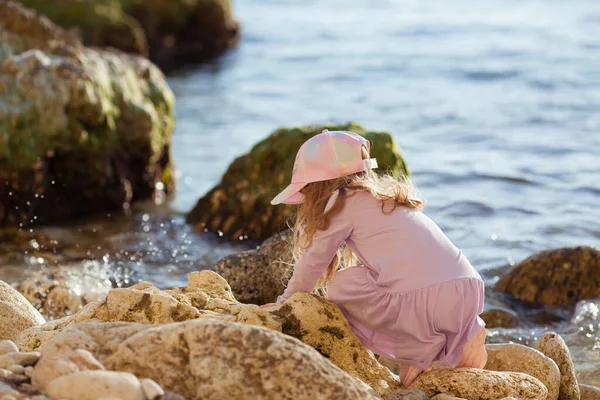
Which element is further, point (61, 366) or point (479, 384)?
point (479, 384)

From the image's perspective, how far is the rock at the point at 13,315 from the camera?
5320mm

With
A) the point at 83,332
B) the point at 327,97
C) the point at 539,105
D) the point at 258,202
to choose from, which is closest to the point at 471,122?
the point at 539,105

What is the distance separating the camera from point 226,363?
363 centimetres

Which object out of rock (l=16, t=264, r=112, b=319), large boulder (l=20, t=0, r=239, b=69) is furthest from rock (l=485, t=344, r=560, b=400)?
large boulder (l=20, t=0, r=239, b=69)

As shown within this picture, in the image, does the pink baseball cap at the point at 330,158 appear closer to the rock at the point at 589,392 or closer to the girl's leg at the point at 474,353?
the girl's leg at the point at 474,353

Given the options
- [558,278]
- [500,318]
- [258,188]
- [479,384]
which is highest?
[479,384]

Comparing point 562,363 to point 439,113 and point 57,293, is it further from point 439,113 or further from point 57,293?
point 439,113

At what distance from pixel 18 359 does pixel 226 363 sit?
2.95 feet

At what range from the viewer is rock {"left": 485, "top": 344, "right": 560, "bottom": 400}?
17.2ft

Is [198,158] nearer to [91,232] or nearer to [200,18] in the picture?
[91,232]

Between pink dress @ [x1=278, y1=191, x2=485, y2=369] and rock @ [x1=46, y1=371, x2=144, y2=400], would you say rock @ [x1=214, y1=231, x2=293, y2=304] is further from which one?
rock @ [x1=46, y1=371, x2=144, y2=400]

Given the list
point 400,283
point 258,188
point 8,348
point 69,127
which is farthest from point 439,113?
point 8,348

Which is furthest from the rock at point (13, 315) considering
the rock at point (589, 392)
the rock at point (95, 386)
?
the rock at point (589, 392)

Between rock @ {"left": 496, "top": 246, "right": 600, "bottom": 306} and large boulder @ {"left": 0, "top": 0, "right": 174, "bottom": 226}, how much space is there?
4.54 m
